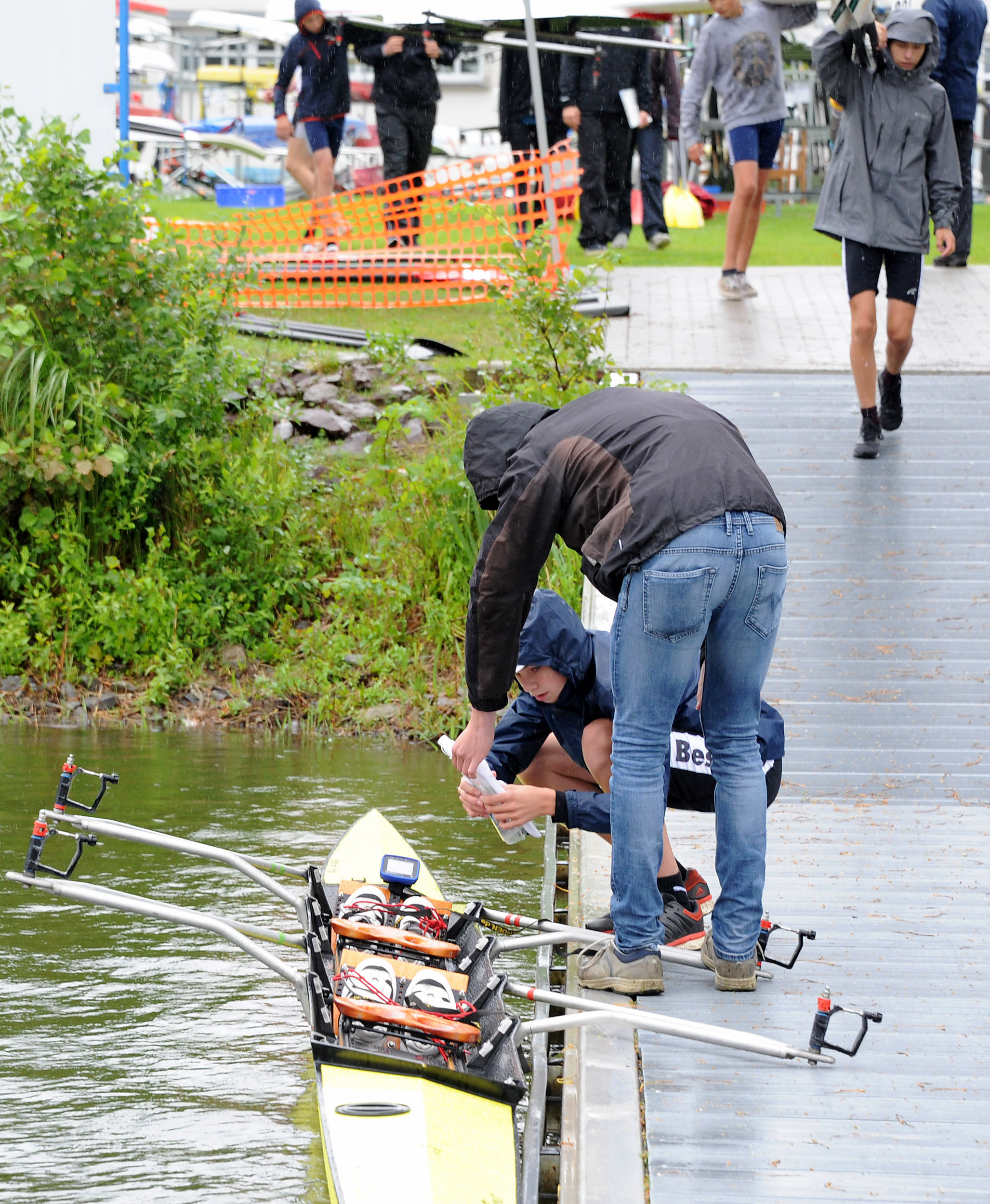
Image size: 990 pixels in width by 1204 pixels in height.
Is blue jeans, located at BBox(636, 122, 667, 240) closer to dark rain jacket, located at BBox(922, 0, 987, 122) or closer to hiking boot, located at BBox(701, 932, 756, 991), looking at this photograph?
dark rain jacket, located at BBox(922, 0, 987, 122)

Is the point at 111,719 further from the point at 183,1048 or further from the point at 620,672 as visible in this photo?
the point at 620,672

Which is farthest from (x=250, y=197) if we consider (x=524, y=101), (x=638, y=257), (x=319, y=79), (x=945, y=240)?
(x=945, y=240)

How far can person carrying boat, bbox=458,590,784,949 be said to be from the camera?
4.79 metres

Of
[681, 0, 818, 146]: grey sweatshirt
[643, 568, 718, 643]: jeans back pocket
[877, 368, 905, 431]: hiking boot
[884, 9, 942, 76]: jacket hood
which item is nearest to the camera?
[643, 568, 718, 643]: jeans back pocket

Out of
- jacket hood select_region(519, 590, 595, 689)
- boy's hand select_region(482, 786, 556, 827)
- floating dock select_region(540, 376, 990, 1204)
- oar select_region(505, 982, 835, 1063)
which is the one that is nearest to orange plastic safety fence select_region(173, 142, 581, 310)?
floating dock select_region(540, 376, 990, 1204)

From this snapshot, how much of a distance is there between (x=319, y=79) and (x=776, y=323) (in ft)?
15.7

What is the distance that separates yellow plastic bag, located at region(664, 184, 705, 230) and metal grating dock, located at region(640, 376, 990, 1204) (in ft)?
26.9

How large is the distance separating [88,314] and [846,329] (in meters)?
5.25

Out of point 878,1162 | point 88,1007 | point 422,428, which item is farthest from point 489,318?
point 878,1162

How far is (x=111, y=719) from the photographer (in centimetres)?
866

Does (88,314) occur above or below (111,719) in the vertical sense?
above

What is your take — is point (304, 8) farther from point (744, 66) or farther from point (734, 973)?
point (734, 973)

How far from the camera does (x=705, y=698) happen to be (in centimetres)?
440

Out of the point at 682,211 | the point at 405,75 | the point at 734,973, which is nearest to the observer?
the point at 734,973
